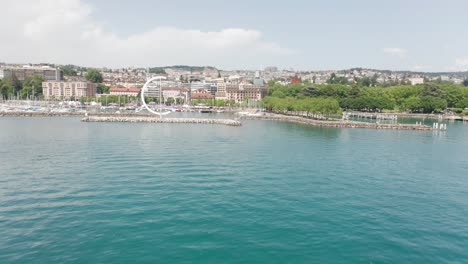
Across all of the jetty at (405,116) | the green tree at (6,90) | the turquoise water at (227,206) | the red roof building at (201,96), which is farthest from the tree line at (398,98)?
the green tree at (6,90)

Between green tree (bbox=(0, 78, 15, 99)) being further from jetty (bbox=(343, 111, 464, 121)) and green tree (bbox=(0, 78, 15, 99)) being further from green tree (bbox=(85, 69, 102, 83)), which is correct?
jetty (bbox=(343, 111, 464, 121))

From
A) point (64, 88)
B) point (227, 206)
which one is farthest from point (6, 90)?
point (227, 206)

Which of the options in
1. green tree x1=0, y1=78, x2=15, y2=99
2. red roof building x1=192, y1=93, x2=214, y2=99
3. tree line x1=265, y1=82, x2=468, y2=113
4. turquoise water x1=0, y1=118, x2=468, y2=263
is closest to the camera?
turquoise water x1=0, y1=118, x2=468, y2=263

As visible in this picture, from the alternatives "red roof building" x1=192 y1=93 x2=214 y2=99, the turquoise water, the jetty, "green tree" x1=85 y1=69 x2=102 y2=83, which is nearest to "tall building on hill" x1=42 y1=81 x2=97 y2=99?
"green tree" x1=85 y1=69 x2=102 y2=83

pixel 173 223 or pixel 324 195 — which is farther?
pixel 324 195

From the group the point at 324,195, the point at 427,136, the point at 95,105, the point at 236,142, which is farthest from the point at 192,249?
the point at 95,105

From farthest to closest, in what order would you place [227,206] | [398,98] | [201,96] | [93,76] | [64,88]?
[93,76], [201,96], [64,88], [398,98], [227,206]

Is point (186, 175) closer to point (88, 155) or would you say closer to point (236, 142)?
point (88, 155)

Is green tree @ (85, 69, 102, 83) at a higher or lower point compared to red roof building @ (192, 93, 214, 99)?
higher

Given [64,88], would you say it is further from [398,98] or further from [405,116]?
[405,116]
